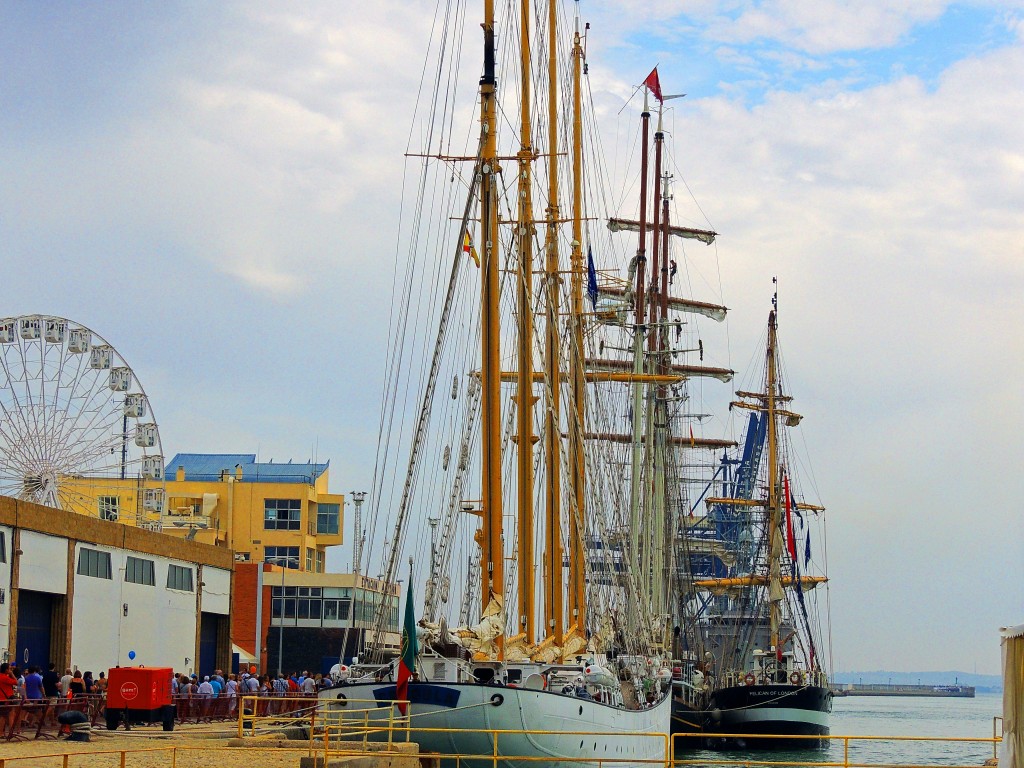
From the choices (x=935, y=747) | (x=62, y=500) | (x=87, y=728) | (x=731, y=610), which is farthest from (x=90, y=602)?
(x=731, y=610)

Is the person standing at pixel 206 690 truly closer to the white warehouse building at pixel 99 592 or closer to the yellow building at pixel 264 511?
the white warehouse building at pixel 99 592

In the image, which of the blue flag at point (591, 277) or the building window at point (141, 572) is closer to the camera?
the building window at point (141, 572)

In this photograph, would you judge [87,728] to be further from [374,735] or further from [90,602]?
[90,602]

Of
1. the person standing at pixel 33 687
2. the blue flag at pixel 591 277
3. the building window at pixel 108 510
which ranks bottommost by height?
the person standing at pixel 33 687

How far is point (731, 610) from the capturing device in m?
116

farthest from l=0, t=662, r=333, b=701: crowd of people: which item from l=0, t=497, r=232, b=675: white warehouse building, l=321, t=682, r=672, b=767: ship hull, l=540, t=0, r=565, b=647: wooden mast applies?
l=540, t=0, r=565, b=647: wooden mast

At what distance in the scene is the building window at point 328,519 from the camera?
99375 millimetres

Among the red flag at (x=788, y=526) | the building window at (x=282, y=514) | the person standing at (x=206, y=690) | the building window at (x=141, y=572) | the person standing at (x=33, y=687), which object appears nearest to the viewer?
the person standing at (x=33, y=687)

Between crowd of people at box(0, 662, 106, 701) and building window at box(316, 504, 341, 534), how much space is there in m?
56.6

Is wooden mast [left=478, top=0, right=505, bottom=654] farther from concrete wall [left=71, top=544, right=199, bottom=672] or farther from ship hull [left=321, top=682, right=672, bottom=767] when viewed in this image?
concrete wall [left=71, top=544, right=199, bottom=672]

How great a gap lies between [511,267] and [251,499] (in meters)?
56.1

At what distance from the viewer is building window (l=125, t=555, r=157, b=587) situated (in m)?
51.3

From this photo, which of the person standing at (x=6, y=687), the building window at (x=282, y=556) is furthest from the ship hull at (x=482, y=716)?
the building window at (x=282, y=556)

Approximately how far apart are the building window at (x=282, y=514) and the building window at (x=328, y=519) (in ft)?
10.7
